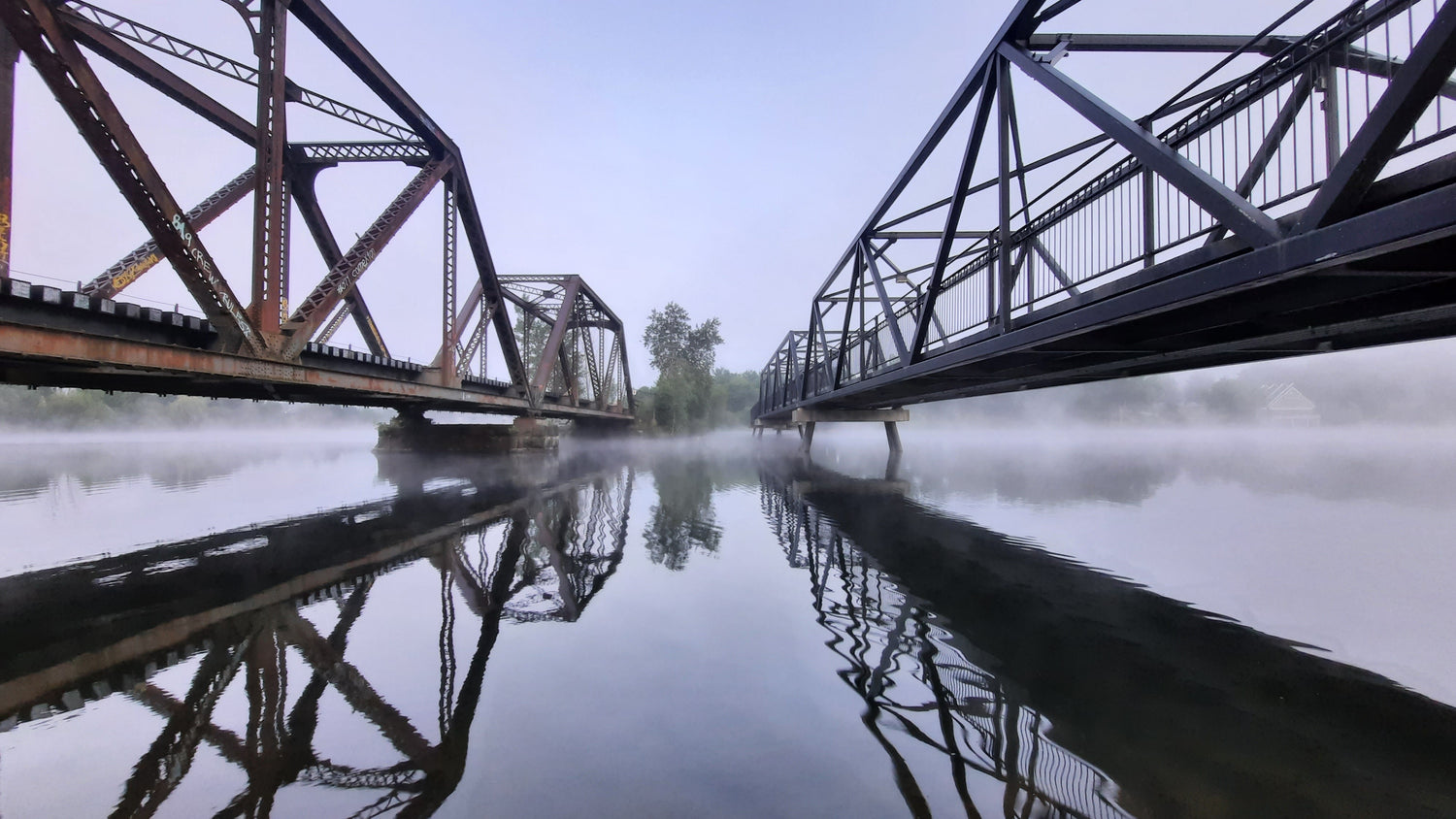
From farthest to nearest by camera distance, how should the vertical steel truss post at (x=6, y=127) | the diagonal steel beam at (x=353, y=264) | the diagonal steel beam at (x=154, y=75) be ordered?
the diagonal steel beam at (x=353, y=264) < the diagonal steel beam at (x=154, y=75) < the vertical steel truss post at (x=6, y=127)

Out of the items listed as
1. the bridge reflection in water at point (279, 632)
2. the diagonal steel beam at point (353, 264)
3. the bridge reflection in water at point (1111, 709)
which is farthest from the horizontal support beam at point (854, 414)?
the bridge reflection in water at point (1111, 709)

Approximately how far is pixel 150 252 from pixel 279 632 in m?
11.1

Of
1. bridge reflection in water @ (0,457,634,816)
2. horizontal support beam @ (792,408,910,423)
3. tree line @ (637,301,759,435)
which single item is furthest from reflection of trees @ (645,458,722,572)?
tree line @ (637,301,759,435)

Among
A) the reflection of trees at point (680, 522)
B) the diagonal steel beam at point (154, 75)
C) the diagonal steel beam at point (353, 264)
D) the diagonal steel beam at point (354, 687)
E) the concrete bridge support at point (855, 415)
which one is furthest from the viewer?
the concrete bridge support at point (855, 415)

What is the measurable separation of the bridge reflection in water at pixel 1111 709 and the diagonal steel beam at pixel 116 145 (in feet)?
30.3

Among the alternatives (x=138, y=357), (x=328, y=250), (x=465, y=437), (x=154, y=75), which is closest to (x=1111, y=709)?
(x=138, y=357)

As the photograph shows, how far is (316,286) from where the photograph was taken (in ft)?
35.4

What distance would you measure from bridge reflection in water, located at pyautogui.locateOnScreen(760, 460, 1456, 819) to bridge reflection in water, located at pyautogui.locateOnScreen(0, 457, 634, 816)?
8.08ft

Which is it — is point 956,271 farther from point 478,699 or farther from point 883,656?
point 478,699

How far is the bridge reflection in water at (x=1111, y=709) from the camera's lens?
2559 millimetres

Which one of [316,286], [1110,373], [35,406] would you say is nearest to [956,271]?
[1110,373]

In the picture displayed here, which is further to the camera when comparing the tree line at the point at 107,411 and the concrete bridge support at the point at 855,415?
the tree line at the point at 107,411

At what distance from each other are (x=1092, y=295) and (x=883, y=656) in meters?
4.13

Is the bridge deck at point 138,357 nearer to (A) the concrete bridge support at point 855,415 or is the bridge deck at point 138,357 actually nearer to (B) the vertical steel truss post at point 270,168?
(B) the vertical steel truss post at point 270,168
